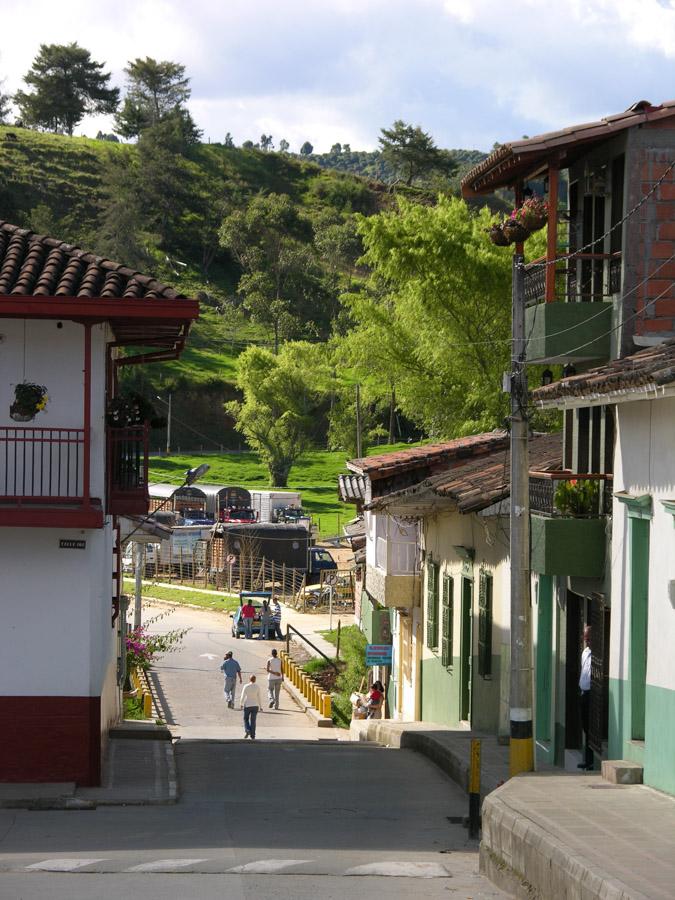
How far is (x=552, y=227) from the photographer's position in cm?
1703

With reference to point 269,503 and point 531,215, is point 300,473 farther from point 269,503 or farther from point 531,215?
point 531,215

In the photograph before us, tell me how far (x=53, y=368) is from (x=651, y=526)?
25.1 feet

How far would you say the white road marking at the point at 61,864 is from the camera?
11.6m

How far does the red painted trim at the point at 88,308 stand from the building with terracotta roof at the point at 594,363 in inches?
169

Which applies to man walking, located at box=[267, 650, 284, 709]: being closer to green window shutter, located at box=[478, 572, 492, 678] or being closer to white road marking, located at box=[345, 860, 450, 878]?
green window shutter, located at box=[478, 572, 492, 678]

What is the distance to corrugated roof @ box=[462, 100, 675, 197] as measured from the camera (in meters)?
16.4

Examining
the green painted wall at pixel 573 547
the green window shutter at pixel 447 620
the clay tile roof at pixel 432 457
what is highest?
the clay tile roof at pixel 432 457

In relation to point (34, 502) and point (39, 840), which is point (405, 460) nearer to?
point (34, 502)

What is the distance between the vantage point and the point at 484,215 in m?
40.0

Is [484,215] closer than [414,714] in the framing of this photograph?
No

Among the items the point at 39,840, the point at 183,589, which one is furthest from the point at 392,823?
the point at 183,589

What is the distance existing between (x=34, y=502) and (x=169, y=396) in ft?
277

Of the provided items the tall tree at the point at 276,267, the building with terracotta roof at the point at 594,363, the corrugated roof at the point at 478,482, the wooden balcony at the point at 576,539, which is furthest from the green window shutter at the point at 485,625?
the tall tree at the point at 276,267

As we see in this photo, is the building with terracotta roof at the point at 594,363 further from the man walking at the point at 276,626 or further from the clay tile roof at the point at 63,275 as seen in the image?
the man walking at the point at 276,626
